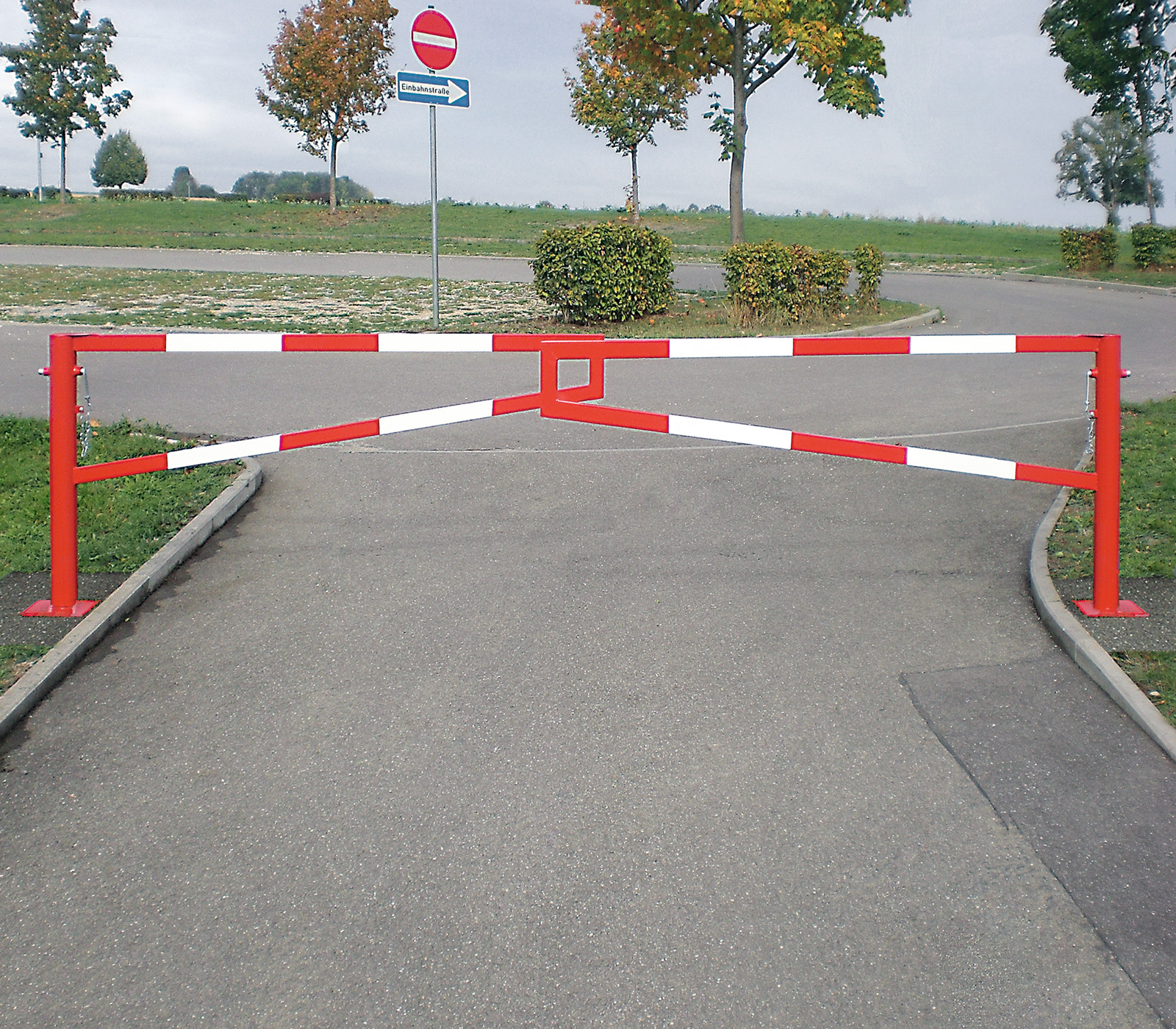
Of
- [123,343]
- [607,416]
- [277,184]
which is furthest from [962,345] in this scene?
[277,184]

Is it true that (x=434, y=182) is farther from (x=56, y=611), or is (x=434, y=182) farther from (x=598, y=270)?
(x=56, y=611)

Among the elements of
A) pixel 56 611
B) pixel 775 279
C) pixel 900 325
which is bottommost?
pixel 56 611

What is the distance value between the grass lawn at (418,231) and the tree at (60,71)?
156 inches

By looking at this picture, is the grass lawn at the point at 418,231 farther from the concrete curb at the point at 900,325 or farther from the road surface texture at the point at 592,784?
the road surface texture at the point at 592,784

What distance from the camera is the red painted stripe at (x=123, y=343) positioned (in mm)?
5473

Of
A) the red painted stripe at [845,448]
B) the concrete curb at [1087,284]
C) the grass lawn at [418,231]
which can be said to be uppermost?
the grass lawn at [418,231]

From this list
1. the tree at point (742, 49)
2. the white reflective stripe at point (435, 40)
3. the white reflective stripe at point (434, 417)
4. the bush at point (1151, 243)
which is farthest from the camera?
the bush at point (1151, 243)

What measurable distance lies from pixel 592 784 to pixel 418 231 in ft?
144

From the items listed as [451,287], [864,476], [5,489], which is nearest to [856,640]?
[864,476]

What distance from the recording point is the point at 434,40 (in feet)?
51.4

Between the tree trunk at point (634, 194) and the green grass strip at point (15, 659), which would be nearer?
the green grass strip at point (15, 659)

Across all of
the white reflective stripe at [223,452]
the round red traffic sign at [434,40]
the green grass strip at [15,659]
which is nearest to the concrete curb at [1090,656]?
the white reflective stripe at [223,452]

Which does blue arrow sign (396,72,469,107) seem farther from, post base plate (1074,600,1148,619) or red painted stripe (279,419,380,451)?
A: post base plate (1074,600,1148,619)

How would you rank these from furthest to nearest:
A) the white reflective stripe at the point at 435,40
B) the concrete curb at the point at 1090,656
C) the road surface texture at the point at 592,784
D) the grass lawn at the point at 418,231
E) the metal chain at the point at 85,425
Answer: the grass lawn at the point at 418,231 < the white reflective stripe at the point at 435,40 < the metal chain at the point at 85,425 < the concrete curb at the point at 1090,656 < the road surface texture at the point at 592,784
